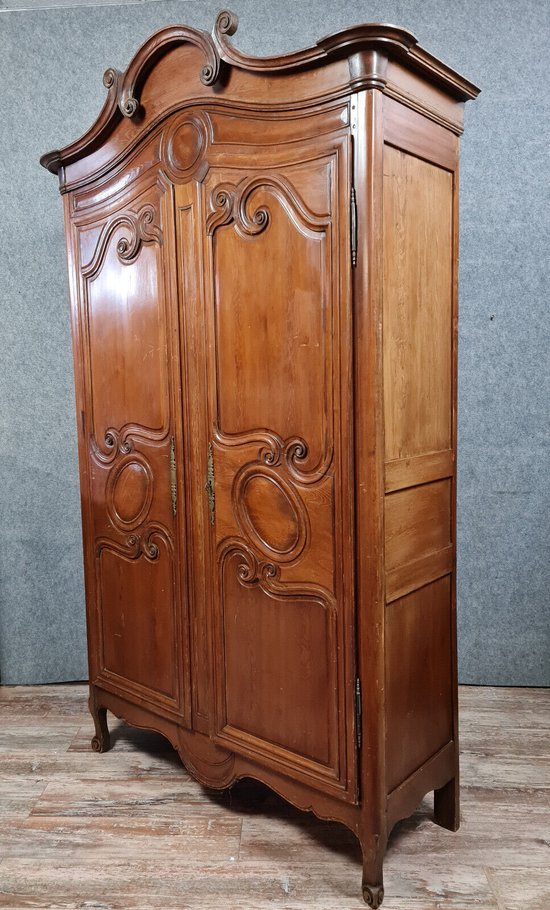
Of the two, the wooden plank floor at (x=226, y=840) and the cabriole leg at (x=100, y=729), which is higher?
the cabriole leg at (x=100, y=729)

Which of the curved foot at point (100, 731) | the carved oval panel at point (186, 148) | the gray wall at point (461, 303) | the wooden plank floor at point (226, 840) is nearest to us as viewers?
the wooden plank floor at point (226, 840)

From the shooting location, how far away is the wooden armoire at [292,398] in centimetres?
161

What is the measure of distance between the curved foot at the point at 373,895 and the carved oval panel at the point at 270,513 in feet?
2.48

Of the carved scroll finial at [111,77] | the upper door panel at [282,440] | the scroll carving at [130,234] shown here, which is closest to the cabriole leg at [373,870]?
the upper door panel at [282,440]

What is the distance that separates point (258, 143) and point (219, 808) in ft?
5.73

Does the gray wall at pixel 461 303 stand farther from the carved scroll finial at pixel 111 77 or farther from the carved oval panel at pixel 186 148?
the carved oval panel at pixel 186 148

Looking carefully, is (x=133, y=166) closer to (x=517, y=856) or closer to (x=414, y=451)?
(x=414, y=451)

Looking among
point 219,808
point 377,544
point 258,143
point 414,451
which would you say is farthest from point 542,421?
point 219,808

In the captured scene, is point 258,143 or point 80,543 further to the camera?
point 80,543

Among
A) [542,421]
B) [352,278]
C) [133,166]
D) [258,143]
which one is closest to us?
[352,278]

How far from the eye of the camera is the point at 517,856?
6.00 ft

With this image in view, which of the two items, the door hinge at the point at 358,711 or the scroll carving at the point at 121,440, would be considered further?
the scroll carving at the point at 121,440

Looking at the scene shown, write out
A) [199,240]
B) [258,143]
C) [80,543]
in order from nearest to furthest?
[258,143]
[199,240]
[80,543]

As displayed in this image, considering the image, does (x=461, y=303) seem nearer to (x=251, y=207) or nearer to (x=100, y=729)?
(x=251, y=207)
